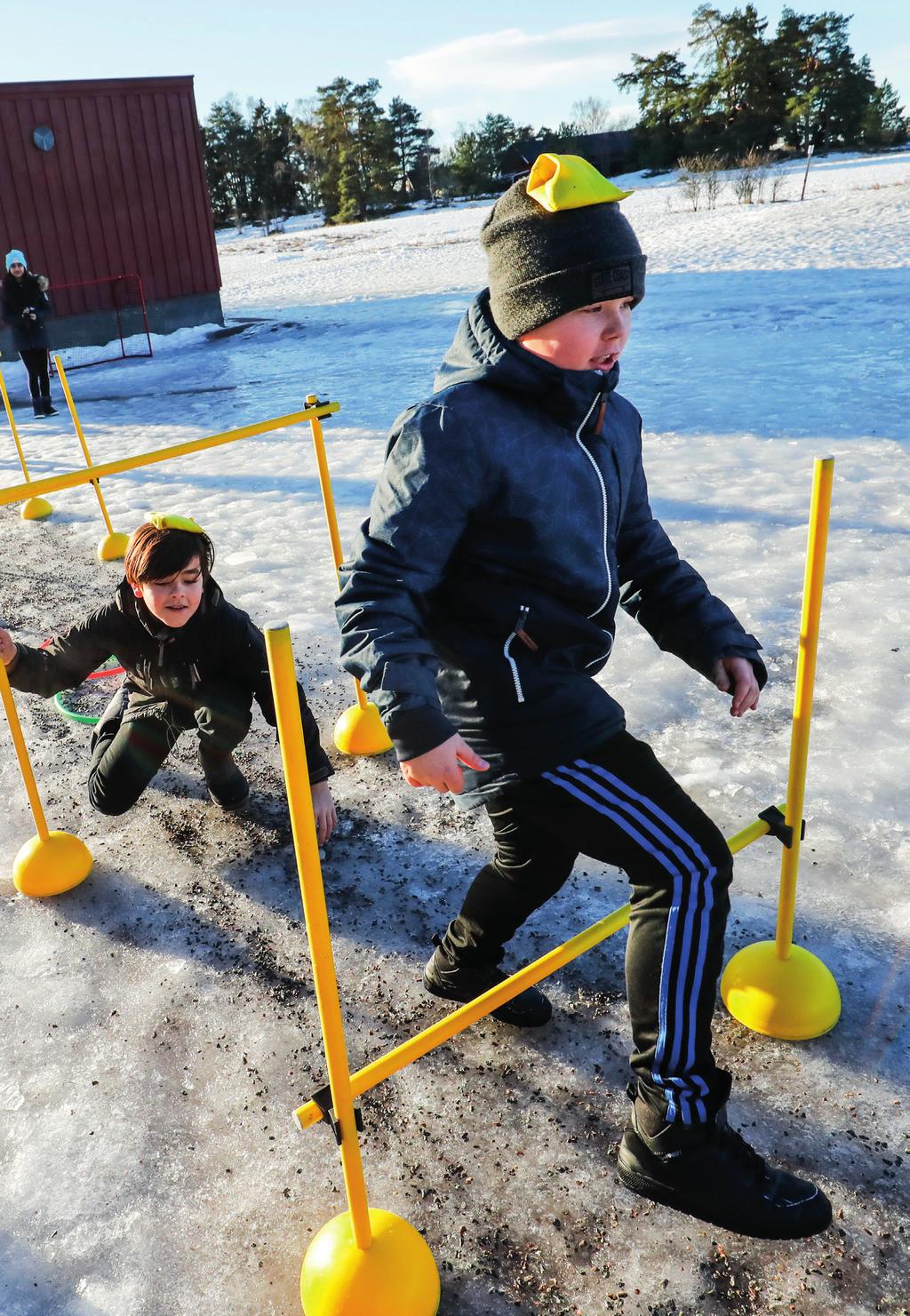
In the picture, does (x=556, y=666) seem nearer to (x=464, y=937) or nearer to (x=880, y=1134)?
(x=464, y=937)

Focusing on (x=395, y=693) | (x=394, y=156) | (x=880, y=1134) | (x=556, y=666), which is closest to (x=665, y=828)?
(x=556, y=666)

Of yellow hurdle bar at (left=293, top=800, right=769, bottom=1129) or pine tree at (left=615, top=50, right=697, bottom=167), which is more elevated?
pine tree at (left=615, top=50, right=697, bottom=167)

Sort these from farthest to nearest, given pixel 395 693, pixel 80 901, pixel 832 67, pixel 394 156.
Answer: pixel 394 156
pixel 832 67
pixel 80 901
pixel 395 693

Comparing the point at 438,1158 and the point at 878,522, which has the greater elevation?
the point at 878,522

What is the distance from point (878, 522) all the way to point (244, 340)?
10.6 metres

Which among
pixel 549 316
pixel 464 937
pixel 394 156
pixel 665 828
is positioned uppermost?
pixel 394 156

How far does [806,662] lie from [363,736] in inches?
71.4

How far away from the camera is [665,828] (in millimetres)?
1624

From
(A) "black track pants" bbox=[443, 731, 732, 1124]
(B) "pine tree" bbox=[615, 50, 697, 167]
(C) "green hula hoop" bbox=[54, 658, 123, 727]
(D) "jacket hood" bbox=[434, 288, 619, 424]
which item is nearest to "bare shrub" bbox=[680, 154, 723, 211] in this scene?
(B) "pine tree" bbox=[615, 50, 697, 167]

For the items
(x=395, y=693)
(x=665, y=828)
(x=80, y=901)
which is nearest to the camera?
(x=395, y=693)

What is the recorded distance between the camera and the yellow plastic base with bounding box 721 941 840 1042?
2.05m

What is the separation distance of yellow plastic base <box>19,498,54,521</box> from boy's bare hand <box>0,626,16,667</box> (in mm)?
4086

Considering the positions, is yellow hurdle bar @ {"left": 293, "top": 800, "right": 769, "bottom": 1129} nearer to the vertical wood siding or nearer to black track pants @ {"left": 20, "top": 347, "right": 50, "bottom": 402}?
black track pants @ {"left": 20, "top": 347, "right": 50, "bottom": 402}

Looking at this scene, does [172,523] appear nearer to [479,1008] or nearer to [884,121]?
[479,1008]
